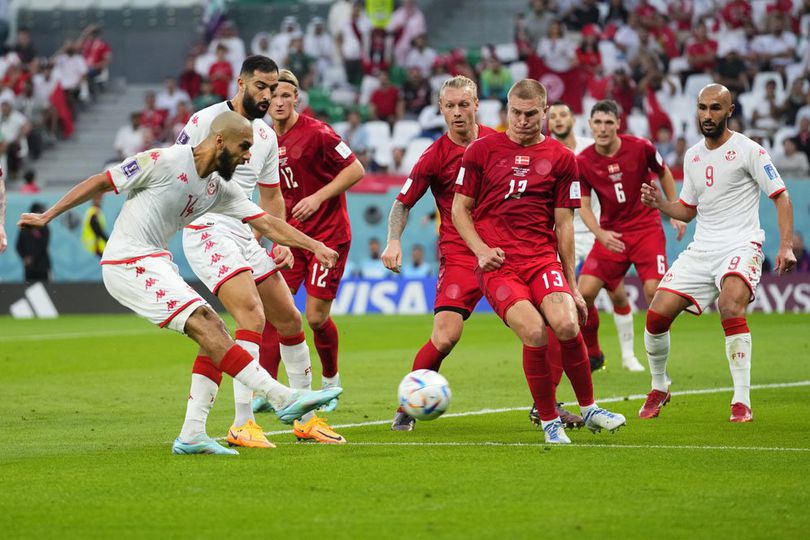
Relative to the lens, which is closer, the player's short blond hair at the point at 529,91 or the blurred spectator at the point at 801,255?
the player's short blond hair at the point at 529,91

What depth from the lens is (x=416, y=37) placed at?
30.3m

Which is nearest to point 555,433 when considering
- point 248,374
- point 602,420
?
point 602,420

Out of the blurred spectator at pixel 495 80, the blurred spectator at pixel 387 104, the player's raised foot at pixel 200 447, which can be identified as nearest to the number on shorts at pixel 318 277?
the player's raised foot at pixel 200 447

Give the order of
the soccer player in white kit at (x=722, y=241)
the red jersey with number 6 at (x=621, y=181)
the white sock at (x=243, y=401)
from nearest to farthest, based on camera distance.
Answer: the white sock at (x=243, y=401), the soccer player in white kit at (x=722, y=241), the red jersey with number 6 at (x=621, y=181)

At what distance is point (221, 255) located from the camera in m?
9.36

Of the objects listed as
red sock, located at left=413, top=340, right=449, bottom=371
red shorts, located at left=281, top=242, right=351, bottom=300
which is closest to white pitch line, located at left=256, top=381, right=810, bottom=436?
red sock, located at left=413, top=340, right=449, bottom=371

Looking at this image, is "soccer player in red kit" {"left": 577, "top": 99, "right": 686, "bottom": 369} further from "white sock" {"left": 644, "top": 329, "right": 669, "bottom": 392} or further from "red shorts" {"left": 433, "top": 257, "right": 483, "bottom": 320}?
"red shorts" {"left": 433, "top": 257, "right": 483, "bottom": 320}

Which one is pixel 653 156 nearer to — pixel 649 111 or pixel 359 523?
pixel 359 523

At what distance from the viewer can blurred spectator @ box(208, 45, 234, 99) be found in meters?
30.4

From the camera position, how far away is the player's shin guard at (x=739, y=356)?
10.5 m

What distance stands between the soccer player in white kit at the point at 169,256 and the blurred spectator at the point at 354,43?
2234cm

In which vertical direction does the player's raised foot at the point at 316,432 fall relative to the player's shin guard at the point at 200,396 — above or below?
below

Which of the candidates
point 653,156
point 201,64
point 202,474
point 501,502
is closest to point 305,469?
point 202,474

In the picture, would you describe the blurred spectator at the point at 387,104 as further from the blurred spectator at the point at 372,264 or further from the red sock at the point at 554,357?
the red sock at the point at 554,357
